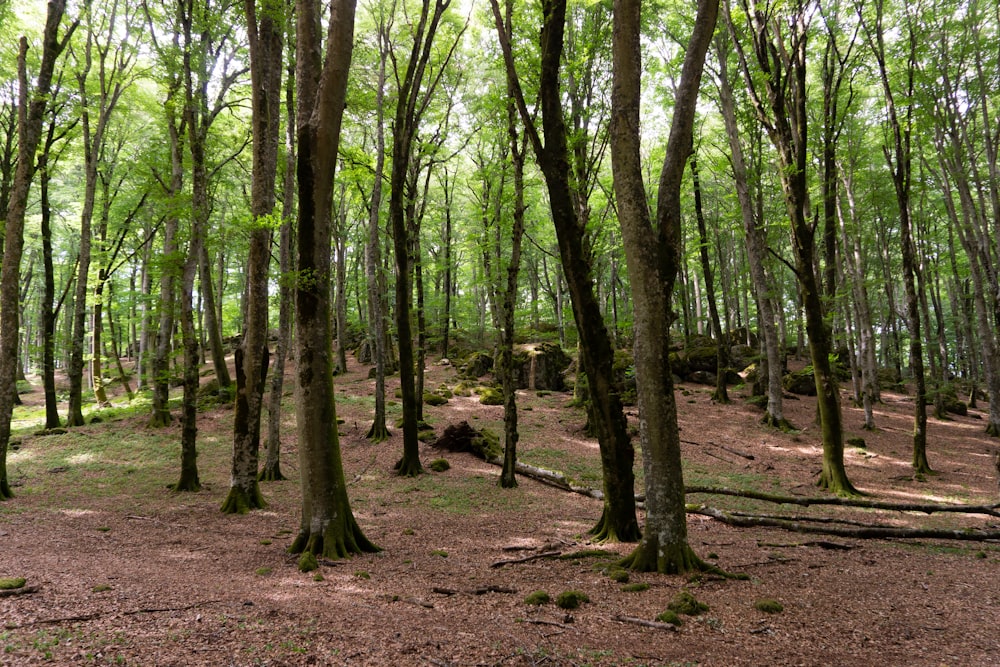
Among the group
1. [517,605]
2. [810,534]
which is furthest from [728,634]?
[810,534]

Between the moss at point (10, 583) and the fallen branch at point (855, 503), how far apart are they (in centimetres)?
949

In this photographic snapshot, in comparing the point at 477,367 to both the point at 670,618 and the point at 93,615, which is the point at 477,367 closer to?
the point at 670,618

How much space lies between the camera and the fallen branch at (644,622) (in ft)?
12.3

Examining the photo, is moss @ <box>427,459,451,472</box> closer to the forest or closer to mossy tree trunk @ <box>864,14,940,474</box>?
the forest

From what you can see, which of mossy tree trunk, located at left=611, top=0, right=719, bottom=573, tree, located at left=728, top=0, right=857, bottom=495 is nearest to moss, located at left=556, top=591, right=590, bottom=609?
mossy tree trunk, located at left=611, top=0, right=719, bottom=573

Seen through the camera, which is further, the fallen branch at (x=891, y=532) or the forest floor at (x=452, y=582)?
the fallen branch at (x=891, y=532)

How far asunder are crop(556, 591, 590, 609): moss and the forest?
0.26 m

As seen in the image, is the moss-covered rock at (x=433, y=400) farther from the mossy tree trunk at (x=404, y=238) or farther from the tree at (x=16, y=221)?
the tree at (x=16, y=221)

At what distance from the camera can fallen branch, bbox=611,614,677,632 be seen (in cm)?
374

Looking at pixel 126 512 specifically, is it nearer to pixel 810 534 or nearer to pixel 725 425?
pixel 810 534

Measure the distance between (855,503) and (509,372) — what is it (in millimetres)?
6474

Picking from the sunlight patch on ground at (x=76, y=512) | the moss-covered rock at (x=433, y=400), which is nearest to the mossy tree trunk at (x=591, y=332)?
the sunlight patch on ground at (x=76, y=512)

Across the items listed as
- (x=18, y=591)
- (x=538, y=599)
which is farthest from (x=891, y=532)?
(x=18, y=591)

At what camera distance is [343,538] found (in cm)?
579
